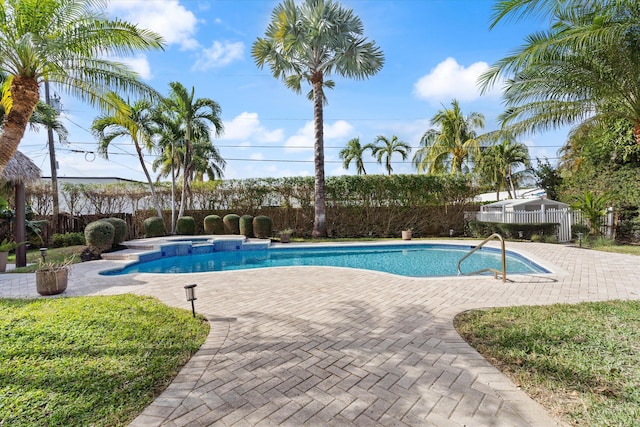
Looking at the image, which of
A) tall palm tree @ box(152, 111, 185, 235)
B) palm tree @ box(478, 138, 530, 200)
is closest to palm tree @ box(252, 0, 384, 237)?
tall palm tree @ box(152, 111, 185, 235)

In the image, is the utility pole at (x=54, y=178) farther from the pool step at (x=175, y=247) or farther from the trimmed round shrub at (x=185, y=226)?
the trimmed round shrub at (x=185, y=226)

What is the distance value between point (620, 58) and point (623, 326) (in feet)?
22.8

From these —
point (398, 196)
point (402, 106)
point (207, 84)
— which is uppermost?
point (207, 84)

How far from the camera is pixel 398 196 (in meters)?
16.3

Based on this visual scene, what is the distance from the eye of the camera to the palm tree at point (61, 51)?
4160mm

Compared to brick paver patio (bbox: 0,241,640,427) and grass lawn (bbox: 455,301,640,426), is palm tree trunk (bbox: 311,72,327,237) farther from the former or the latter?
grass lawn (bbox: 455,301,640,426)

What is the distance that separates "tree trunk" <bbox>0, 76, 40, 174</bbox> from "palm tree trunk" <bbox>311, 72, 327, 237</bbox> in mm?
10939

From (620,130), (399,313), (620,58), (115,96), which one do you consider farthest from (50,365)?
(620,130)

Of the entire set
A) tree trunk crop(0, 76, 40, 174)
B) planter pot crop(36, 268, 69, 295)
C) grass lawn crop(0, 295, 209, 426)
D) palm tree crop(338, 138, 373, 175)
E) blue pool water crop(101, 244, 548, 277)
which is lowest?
blue pool water crop(101, 244, 548, 277)

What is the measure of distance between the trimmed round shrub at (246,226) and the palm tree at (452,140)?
1357cm

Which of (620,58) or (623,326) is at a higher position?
(620,58)

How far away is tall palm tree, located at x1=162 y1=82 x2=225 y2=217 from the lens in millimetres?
14703

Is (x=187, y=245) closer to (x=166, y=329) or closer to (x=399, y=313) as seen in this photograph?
(x=166, y=329)

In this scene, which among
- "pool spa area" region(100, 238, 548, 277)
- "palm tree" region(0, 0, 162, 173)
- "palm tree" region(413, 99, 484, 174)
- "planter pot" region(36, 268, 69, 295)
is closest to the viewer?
"palm tree" region(0, 0, 162, 173)
